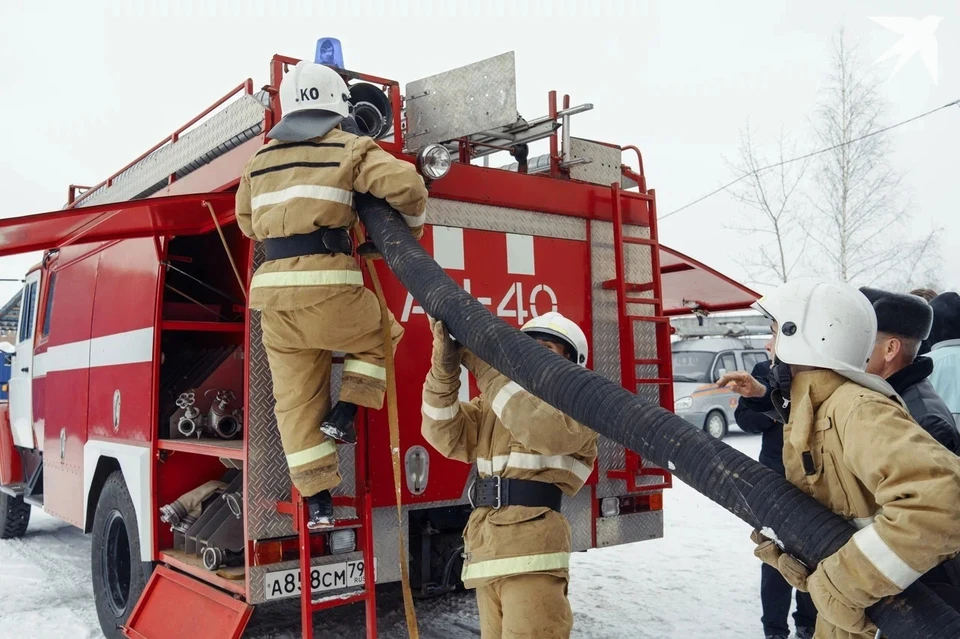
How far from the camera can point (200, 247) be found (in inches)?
200

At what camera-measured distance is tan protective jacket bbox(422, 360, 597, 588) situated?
2730 mm

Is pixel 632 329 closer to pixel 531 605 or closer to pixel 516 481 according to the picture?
pixel 516 481

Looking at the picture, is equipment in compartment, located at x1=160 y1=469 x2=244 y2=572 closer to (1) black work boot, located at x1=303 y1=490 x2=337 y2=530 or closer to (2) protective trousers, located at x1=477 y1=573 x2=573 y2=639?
(1) black work boot, located at x1=303 y1=490 x2=337 y2=530

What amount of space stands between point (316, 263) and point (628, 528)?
2.30m

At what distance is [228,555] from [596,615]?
2231 millimetres

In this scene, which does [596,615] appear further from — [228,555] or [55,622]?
[55,622]

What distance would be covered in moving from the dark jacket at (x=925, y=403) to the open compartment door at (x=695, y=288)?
8.29 ft

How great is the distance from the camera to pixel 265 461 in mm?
3627

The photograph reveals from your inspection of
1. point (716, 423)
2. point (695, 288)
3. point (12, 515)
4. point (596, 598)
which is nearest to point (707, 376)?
point (716, 423)

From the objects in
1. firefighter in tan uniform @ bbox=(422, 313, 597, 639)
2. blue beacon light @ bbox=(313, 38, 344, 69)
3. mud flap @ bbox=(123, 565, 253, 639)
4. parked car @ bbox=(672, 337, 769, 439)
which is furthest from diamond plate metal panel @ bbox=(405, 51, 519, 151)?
parked car @ bbox=(672, 337, 769, 439)

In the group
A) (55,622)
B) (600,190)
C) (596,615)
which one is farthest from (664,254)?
(55,622)

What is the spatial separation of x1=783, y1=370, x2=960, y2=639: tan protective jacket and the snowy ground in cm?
292

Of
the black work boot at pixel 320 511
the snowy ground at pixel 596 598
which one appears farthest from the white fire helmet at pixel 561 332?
the snowy ground at pixel 596 598

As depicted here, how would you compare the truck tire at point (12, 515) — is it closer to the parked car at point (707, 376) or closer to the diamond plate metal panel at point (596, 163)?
the diamond plate metal panel at point (596, 163)
